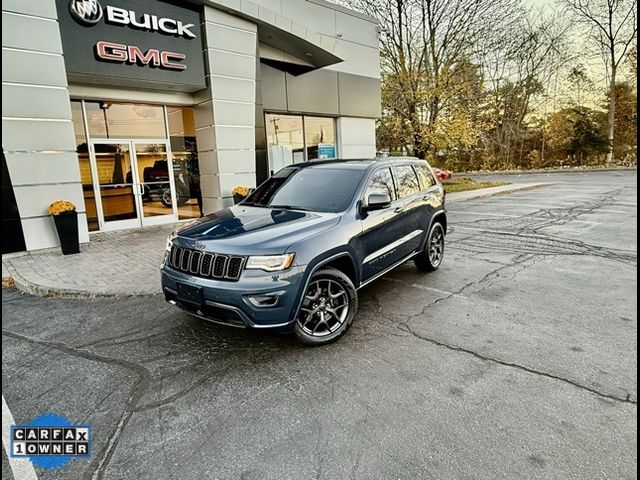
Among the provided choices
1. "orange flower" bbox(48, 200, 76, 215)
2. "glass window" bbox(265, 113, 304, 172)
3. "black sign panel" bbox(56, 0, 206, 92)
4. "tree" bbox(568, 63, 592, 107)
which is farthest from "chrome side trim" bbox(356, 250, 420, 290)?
"tree" bbox(568, 63, 592, 107)

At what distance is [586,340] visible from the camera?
4062 millimetres

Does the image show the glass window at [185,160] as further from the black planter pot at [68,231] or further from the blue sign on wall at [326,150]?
the blue sign on wall at [326,150]

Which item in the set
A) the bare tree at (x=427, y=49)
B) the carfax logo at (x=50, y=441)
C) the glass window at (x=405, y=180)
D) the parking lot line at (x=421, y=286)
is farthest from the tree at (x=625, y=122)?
the carfax logo at (x=50, y=441)

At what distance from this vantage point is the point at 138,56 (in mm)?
9445

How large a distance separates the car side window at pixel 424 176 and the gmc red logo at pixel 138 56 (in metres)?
7.13

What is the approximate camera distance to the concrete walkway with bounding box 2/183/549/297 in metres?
5.91

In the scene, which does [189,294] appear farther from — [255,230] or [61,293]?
[61,293]

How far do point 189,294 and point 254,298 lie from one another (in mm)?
712

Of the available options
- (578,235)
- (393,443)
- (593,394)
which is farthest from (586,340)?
(578,235)

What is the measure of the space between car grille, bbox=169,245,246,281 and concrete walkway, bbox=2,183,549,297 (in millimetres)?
2057

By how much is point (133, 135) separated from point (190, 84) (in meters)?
2.10

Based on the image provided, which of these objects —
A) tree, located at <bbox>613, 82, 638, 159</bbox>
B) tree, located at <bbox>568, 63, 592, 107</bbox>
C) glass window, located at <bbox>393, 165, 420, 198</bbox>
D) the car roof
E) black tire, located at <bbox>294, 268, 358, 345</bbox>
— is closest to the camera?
black tire, located at <bbox>294, 268, 358, 345</bbox>

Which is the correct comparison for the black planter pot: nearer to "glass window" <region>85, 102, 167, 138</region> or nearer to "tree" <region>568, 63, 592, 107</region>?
"glass window" <region>85, 102, 167, 138</region>

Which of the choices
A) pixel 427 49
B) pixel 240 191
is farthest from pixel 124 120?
pixel 427 49
